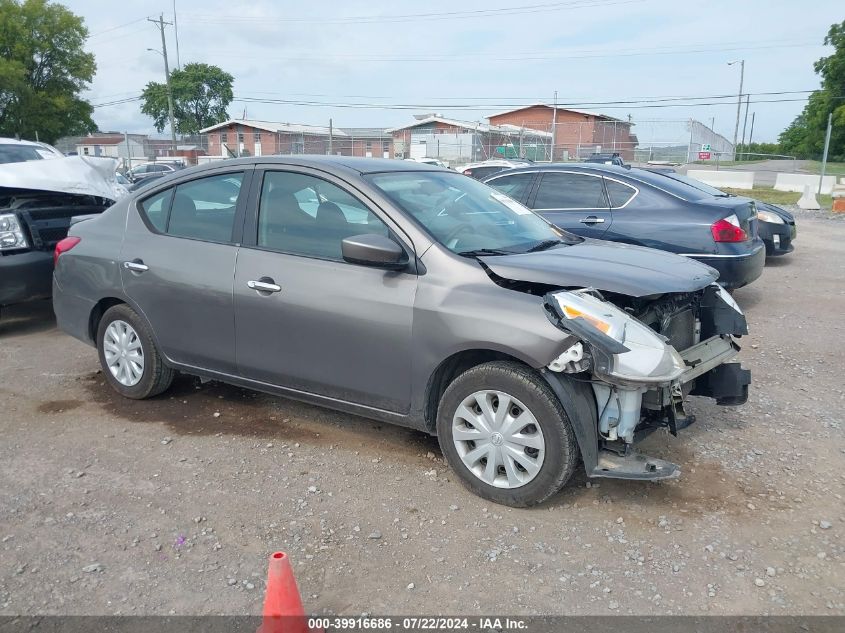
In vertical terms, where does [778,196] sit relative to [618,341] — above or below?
above

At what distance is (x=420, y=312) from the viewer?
143 inches

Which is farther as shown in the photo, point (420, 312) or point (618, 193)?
point (618, 193)

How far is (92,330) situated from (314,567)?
3009 mm

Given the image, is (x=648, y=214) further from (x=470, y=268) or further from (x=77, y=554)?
(x=77, y=554)

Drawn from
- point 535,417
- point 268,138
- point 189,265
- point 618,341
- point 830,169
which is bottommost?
point 535,417

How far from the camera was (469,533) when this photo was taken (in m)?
3.33

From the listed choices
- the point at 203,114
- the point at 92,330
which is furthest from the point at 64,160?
the point at 203,114

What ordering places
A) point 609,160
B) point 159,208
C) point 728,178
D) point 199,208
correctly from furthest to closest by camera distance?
point 728,178, point 609,160, point 159,208, point 199,208

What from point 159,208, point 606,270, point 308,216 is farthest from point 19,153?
point 606,270

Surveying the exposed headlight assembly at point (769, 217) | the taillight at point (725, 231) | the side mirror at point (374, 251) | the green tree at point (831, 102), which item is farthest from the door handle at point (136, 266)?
the green tree at point (831, 102)

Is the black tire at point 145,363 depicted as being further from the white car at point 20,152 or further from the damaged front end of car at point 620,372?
the white car at point 20,152

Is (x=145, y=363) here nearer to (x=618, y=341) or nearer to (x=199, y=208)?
(x=199, y=208)

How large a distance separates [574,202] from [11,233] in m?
5.58

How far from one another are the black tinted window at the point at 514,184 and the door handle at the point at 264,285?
14.6 ft
